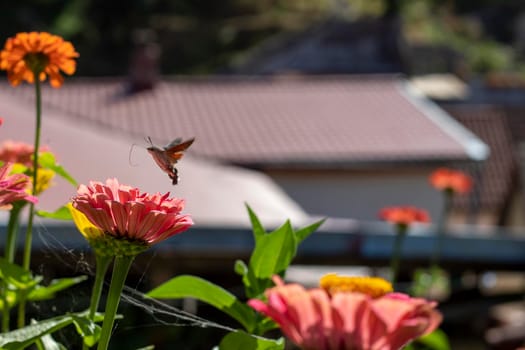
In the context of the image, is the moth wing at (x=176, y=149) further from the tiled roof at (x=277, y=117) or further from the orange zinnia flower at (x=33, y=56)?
the tiled roof at (x=277, y=117)

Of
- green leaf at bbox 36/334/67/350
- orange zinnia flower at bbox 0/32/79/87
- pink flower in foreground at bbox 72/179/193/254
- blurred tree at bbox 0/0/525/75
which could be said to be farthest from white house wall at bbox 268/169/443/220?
blurred tree at bbox 0/0/525/75

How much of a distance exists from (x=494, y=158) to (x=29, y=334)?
15.7 metres

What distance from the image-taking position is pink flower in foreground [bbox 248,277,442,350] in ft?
1.53

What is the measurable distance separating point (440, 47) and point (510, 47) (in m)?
12.5

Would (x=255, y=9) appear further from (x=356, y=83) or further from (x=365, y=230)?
(x=365, y=230)

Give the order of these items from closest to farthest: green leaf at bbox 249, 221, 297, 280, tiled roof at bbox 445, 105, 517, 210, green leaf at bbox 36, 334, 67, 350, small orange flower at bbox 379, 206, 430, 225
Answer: green leaf at bbox 36, 334, 67, 350
green leaf at bbox 249, 221, 297, 280
small orange flower at bbox 379, 206, 430, 225
tiled roof at bbox 445, 105, 517, 210

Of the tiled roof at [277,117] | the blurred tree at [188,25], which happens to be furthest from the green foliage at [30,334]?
the blurred tree at [188,25]

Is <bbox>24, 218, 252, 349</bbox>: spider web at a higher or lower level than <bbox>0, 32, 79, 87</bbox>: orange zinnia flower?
lower

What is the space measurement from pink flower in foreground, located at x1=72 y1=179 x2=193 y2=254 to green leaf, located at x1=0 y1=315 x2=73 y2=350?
76 mm

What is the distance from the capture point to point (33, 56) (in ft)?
2.96

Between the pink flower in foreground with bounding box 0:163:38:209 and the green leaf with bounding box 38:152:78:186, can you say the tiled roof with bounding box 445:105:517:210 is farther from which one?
the pink flower in foreground with bounding box 0:163:38:209

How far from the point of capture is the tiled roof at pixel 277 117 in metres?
11.4

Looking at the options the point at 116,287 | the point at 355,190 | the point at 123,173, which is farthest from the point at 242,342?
the point at 355,190

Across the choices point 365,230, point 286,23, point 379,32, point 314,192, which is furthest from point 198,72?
point 365,230
